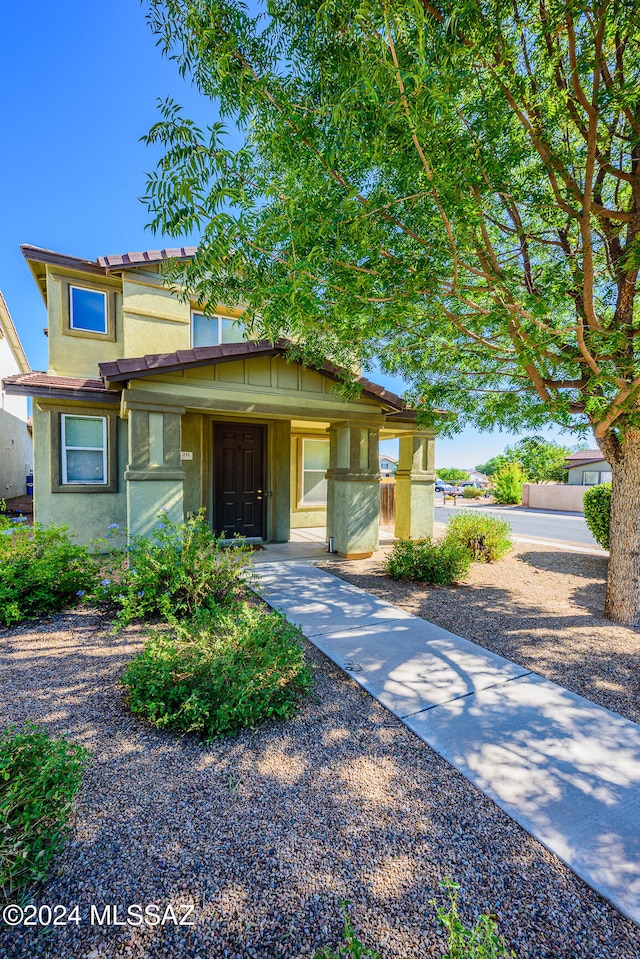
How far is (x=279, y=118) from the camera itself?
3.31 metres

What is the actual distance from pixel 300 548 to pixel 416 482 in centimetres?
323

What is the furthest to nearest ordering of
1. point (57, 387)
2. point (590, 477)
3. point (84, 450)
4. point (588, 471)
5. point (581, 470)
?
1. point (581, 470)
2. point (588, 471)
3. point (590, 477)
4. point (84, 450)
5. point (57, 387)

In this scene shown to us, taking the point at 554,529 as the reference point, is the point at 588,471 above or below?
above

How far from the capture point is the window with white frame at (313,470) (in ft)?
38.6

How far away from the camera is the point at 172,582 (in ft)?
15.4

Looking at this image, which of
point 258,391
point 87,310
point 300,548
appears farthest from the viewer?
point 300,548

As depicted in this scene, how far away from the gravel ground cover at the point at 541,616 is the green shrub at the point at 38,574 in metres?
3.89

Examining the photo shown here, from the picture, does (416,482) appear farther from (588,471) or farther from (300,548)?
(588,471)

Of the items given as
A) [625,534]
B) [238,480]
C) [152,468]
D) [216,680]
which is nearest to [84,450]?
[152,468]

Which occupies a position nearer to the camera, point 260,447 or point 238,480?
point 238,480

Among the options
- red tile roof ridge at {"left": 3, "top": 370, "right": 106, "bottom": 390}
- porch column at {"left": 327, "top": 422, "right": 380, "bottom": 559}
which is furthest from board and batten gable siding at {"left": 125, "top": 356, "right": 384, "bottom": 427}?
red tile roof ridge at {"left": 3, "top": 370, "right": 106, "bottom": 390}

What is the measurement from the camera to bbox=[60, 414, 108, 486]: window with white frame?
8.15 metres

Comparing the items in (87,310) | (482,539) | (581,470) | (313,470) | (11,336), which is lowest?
(482,539)

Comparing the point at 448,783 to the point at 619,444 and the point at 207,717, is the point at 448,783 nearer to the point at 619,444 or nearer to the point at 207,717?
the point at 207,717
